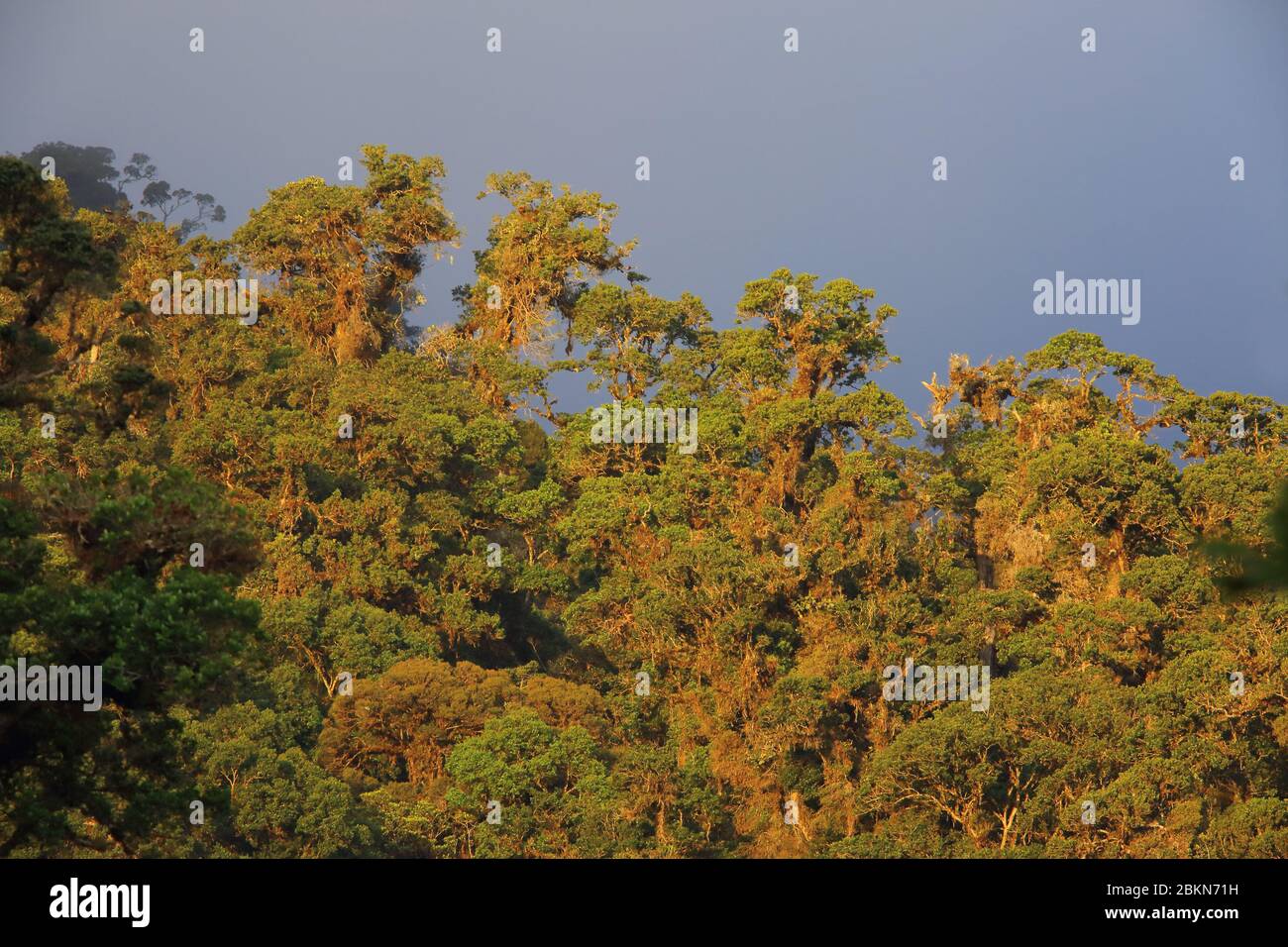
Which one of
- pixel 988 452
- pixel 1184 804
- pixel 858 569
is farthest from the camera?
pixel 988 452

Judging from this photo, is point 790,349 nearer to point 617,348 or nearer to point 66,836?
point 617,348

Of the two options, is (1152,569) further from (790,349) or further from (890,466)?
(790,349)

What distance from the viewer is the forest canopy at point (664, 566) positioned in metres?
A: 28.6

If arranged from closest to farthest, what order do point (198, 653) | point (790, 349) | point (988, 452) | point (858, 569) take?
point (198, 653), point (858, 569), point (988, 452), point (790, 349)

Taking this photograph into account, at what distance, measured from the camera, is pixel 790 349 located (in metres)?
38.4

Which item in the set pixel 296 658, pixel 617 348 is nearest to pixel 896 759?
pixel 296 658

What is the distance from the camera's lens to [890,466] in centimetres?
3606

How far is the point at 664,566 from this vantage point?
110 feet

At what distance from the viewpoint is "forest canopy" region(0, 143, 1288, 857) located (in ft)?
93.8

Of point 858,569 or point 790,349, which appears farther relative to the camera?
point 790,349

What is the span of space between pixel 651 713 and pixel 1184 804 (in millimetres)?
10286

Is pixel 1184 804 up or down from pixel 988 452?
down

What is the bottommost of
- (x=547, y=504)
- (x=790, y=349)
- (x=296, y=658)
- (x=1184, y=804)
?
(x=1184, y=804)

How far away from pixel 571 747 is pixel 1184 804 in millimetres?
9979
